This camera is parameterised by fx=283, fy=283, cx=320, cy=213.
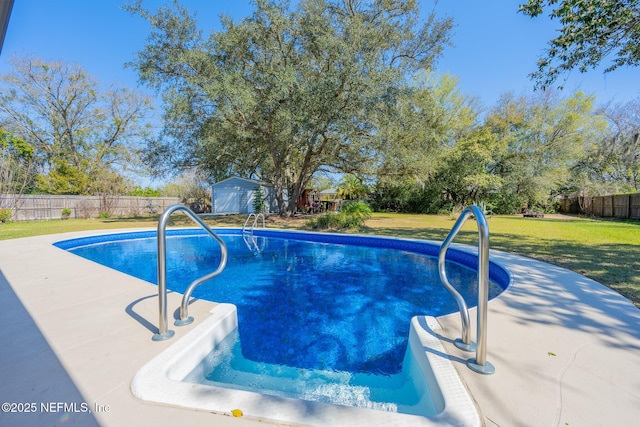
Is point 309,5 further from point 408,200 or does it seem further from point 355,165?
point 408,200

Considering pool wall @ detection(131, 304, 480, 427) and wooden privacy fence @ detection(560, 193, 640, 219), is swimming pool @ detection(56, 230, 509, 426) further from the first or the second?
wooden privacy fence @ detection(560, 193, 640, 219)

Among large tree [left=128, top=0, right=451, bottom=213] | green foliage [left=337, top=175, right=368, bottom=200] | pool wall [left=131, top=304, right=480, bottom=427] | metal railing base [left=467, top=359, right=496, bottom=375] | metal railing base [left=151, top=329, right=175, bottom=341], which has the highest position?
large tree [left=128, top=0, right=451, bottom=213]

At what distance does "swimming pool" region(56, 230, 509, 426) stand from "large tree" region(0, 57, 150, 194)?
44.2 feet

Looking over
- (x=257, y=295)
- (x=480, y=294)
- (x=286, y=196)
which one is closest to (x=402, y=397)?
(x=480, y=294)

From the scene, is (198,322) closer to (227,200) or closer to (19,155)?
(227,200)

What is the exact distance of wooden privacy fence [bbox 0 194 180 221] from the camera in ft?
45.4

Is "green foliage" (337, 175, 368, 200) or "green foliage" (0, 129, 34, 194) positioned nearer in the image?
"green foliage" (0, 129, 34, 194)

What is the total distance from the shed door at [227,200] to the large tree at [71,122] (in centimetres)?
621

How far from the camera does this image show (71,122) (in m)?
21.0

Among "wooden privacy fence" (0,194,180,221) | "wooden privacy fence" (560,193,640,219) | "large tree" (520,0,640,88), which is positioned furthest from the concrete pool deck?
"wooden privacy fence" (560,193,640,219)

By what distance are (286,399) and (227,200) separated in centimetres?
1873

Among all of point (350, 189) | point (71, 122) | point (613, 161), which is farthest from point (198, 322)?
point (613, 161)

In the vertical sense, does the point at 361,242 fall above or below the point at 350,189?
below

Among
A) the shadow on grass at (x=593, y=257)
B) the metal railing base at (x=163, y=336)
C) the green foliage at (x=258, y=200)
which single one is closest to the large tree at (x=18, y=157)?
the green foliage at (x=258, y=200)
